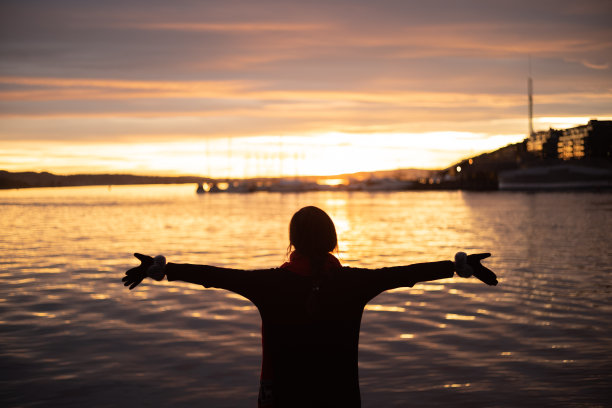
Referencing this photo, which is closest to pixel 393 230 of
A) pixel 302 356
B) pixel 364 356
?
pixel 364 356

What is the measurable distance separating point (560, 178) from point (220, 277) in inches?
7458

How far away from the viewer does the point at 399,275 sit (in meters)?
3.84

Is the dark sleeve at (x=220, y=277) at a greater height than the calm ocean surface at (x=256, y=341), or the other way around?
the dark sleeve at (x=220, y=277)

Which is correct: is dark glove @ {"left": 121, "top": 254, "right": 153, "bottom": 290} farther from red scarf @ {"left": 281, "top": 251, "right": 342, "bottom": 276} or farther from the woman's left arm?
the woman's left arm

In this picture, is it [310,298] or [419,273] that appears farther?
[419,273]

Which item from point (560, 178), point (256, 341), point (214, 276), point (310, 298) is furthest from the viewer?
point (560, 178)

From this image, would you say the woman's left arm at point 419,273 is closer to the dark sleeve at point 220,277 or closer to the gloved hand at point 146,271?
the dark sleeve at point 220,277

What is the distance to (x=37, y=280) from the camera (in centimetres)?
1962

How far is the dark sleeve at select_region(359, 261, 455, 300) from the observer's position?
3.80 meters

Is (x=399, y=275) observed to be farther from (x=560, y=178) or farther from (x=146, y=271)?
(x=560, y=178)

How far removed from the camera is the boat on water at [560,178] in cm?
17330

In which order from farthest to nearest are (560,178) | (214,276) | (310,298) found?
(560,178) < (214,276) < (310,298)

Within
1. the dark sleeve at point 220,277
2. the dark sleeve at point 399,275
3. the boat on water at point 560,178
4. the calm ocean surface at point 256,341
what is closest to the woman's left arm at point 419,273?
the dark sleeve at point 399,275

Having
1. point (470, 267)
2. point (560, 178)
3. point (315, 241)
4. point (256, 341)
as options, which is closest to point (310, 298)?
point (315, 241)
